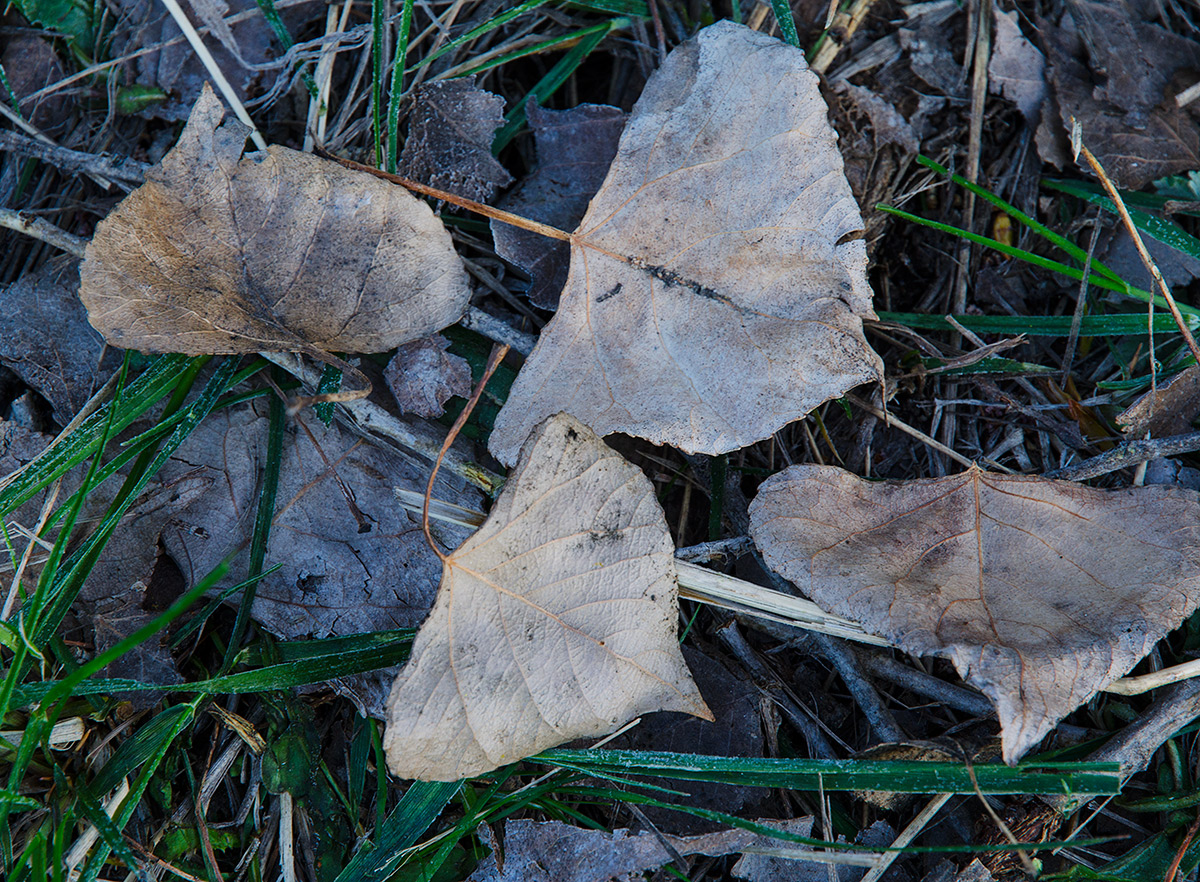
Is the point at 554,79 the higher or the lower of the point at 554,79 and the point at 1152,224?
the higher

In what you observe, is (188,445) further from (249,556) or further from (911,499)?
(911,499)

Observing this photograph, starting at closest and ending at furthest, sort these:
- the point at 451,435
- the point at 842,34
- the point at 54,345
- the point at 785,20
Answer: the point at 451,435, the point at 785,20, the point at 54,345, the point at 842,34

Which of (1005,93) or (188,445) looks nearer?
(188,445)

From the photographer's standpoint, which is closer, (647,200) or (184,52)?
(647,200)

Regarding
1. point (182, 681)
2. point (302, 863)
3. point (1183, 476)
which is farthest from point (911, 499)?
point (182, 681)

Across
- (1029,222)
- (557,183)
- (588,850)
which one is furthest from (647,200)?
(588,850)

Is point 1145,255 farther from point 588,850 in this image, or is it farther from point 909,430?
point 588,850

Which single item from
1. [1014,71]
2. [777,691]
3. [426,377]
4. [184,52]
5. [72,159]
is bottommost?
[777,691]
